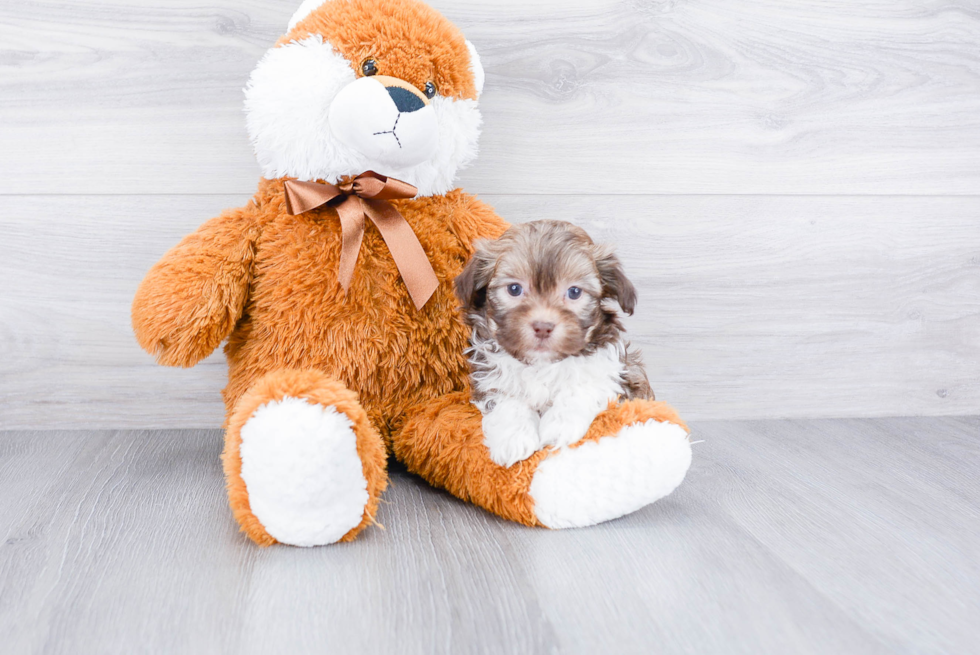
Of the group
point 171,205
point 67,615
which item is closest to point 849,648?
point 67,615

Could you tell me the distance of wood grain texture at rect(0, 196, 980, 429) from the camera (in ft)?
5.59

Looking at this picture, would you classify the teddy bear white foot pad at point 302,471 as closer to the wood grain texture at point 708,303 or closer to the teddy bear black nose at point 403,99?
the teddy bear black nose at point 403,99

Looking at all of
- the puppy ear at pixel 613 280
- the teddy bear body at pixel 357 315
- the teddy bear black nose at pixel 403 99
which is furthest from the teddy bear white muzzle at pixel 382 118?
the puppy ear at pixel 613 280

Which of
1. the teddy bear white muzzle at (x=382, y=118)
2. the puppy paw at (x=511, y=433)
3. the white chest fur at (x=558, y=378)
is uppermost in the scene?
the teddy bear white muzzle at (x=382, y=118)

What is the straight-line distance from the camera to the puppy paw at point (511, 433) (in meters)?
1.22

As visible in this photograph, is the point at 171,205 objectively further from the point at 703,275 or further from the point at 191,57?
the point at 703,275

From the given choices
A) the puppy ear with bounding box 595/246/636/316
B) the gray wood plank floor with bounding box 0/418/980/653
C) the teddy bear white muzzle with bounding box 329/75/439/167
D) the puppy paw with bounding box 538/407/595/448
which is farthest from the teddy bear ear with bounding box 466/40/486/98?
the gray wood plank floor with bounding box 0/418/980/653

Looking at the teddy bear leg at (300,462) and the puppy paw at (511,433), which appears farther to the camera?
the puppy paw at (511,433)

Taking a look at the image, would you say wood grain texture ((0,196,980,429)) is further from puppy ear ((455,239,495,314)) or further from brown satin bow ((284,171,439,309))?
puppy ear ((455,239,495,314))

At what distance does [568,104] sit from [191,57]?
2.85 feet

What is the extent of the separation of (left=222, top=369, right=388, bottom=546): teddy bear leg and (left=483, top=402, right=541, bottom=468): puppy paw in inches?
8.3

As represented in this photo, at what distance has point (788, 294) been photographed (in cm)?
188

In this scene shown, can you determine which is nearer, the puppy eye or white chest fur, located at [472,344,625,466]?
white chest fur, located at [472,344,625,466]

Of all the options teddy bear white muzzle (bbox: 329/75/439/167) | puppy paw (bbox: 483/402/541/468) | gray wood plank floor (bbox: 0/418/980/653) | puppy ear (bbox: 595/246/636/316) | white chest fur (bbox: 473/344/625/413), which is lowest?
gray wood plank floor (bbox: 0/418/980/653)
